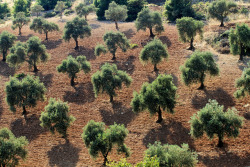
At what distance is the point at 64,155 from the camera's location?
1339 inches

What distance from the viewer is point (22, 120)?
41.6 m

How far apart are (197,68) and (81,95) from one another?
19.3 meters

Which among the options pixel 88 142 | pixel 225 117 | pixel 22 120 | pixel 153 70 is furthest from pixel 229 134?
pixel 22 120

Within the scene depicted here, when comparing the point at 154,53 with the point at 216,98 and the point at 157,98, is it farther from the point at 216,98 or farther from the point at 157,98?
the point at 157,98

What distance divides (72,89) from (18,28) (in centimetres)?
4300

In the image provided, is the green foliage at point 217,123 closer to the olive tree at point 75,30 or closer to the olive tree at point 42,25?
the olive tree at point 75,30

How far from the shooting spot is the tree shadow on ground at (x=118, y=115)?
39.3 metres

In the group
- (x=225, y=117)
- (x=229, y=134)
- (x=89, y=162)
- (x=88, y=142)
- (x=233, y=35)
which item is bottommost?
(x=89, y=162)

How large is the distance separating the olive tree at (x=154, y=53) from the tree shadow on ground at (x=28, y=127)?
20.8 m

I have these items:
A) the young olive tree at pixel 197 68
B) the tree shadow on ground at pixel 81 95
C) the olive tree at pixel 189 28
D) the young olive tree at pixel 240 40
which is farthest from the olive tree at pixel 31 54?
the young olive tree at pixel 240 40

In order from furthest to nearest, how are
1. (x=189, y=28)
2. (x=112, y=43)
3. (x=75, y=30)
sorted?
(x=75, y=30) < (x=112, y=43) < (x=189, y=28)

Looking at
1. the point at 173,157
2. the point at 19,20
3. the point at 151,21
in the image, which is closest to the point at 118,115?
the point at 173,157

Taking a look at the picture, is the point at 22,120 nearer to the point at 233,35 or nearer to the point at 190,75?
the point at 190,75

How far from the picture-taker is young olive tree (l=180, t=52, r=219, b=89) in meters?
40.3
